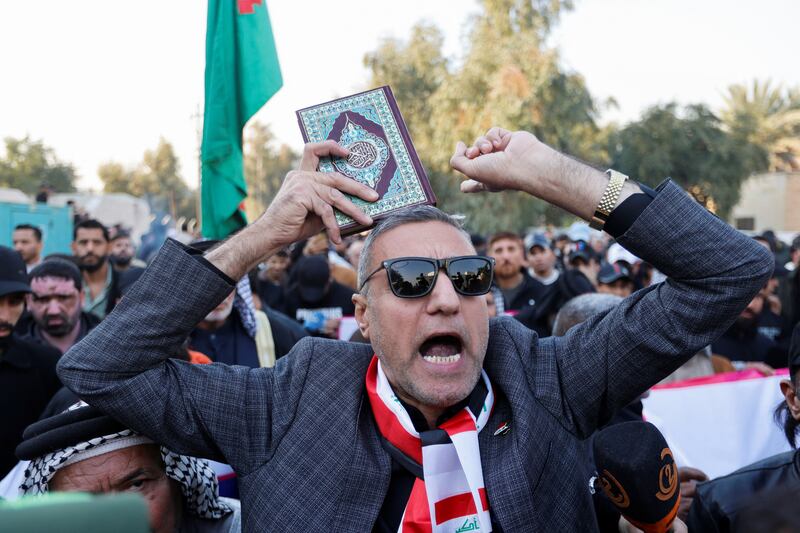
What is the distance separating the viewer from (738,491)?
2.30 meters

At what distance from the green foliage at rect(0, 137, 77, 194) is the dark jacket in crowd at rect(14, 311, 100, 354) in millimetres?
44044

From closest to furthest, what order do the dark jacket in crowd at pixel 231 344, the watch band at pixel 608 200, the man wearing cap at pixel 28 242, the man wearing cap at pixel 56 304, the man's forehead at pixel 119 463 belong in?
the watch band at pixel 608 200
the man's forehead at pixel 119 463
the dark jacket in crowd at pixel 231 344
the man wearing cap at pixel 56 304
the man wearing cap at pixel 28 242

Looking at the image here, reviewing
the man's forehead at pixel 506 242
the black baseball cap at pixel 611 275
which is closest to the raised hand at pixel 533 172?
the black baseball cap at pixel 611 275

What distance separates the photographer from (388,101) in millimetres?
2576

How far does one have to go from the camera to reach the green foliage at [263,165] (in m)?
71.2

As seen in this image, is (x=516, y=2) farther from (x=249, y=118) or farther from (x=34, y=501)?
(x=34, y=501)

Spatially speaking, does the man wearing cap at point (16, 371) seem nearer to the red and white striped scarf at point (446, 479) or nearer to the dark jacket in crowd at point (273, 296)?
the red and white striped scarf at point (446, 479)

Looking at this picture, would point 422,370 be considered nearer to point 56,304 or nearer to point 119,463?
point 119,463

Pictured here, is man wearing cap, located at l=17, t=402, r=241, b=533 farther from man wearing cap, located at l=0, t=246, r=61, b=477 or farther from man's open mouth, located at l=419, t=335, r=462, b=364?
man wearing cap, located at l=0, t=246, r=61, b=477

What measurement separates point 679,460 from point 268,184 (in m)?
73.1

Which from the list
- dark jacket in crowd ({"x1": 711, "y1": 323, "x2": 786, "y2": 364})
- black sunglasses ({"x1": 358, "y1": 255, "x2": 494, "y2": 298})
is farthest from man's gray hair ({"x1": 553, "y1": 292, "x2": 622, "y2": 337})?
dark jacket in crowd ({"x1": 711, "y1": 323, "x2": 786, "y2": 364})

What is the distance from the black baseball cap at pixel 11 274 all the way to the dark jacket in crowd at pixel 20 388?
28 centimetres

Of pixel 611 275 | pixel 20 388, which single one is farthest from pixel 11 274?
pixel 611 275

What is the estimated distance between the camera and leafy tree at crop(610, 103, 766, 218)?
94.5 ft
